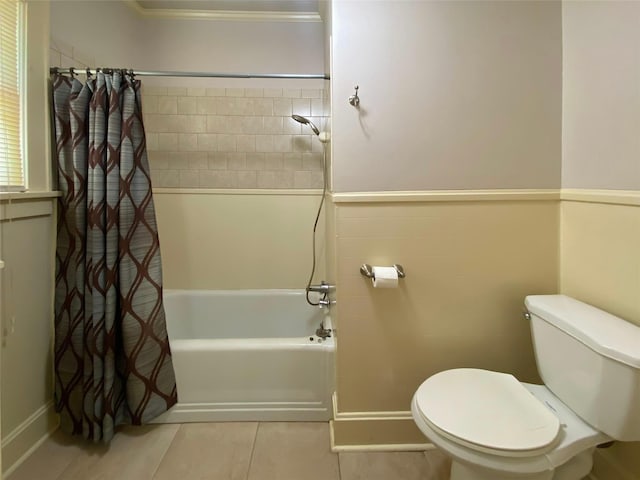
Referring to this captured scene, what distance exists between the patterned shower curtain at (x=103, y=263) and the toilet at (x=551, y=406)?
1.26 meters

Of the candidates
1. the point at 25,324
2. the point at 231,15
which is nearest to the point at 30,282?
the point at 25,324

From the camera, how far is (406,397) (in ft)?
5.35

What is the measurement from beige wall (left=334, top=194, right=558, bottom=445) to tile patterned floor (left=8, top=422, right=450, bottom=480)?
133 mm

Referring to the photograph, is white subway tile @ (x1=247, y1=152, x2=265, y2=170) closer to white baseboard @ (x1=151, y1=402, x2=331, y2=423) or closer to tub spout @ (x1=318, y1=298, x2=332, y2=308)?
tub spout @ (x1=318, y1=298, x2=332, y2=308)

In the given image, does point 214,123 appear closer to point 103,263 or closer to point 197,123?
point 197,123

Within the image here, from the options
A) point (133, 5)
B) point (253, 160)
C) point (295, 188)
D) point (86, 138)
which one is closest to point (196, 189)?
point (253, 160)

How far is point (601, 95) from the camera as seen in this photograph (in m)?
1.34

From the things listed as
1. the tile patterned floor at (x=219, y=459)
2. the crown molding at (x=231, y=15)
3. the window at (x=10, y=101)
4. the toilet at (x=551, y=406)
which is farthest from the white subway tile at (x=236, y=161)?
the toilet at (x=551, y=406)

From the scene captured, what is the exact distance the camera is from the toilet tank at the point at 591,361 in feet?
3.36

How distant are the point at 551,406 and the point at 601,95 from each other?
1113 mm

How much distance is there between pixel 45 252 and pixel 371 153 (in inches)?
59.7

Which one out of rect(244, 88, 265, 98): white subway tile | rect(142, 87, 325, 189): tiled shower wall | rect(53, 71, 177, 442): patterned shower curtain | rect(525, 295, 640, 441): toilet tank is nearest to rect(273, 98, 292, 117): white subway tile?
rect(142, 87, 325, 189): tiled shower wall

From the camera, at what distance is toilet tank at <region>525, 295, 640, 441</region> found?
1025 millimetres

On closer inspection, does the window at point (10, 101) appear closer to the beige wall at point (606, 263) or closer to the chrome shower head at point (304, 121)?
the chrome shower head at point (304, 121)
